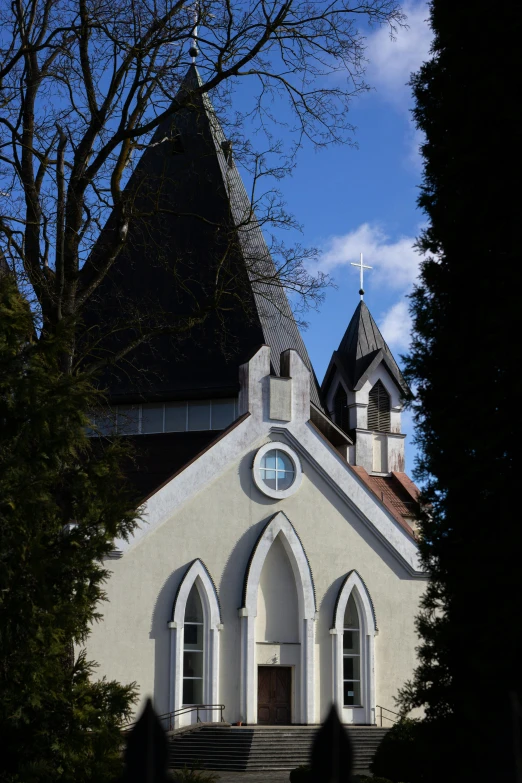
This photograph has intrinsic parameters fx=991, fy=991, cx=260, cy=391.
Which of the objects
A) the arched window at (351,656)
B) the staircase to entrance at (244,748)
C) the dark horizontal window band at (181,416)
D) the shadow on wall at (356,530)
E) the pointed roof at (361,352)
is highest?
the pointed roof at (361,352)

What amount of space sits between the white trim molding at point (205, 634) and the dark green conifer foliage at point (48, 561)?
12006mm

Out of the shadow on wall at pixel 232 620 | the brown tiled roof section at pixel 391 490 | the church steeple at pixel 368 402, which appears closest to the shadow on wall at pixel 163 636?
the shadow on wall at pixel 232 620

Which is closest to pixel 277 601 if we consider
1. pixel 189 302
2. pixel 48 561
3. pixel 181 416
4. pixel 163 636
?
pixel 163 636

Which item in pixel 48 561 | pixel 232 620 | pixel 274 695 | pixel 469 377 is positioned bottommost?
pixel 274 695

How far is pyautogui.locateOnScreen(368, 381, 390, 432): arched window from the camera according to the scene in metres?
35.5

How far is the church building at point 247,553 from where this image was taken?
2381cm

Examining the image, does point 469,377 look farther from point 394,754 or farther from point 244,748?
point 244,748

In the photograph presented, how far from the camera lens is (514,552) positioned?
26.0 feet

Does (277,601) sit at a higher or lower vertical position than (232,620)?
higher

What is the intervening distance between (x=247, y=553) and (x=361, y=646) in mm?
4083

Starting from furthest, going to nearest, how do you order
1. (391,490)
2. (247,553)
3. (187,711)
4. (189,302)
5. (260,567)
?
(391,490)
(189,302)
(247,553)
(260,567)
(187,711)

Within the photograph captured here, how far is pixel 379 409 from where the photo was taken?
35.7m

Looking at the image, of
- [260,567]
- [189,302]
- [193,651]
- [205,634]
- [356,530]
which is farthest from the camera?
[189,302]

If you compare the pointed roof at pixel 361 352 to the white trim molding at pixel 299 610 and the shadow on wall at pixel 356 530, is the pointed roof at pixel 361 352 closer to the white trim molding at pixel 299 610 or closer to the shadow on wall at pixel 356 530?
the shadow on wall at pixel 356 530
